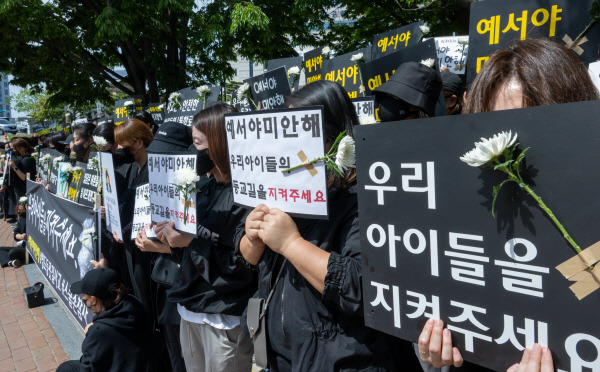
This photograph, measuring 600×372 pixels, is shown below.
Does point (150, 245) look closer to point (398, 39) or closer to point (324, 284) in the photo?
point (324, 284)

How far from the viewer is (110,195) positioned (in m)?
3.46

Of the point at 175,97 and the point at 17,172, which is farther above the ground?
the point at 175,97

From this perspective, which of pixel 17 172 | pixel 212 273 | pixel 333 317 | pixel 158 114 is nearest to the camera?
pixel 333 317

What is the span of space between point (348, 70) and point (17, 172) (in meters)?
7.39

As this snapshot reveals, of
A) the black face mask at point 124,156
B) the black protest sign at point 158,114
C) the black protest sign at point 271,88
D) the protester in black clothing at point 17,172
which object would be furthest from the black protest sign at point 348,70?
the protester in black clothing at point 17,172

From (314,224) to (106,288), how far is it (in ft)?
6.53

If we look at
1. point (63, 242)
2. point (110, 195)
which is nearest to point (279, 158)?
point (110, 195)

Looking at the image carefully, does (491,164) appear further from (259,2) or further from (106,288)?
(259,2)

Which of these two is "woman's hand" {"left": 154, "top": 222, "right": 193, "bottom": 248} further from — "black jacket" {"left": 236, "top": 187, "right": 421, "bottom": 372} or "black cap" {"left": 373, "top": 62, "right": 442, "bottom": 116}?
"black cap" {"left": 373, "top": 62, "right": 442, "bottom": 116}

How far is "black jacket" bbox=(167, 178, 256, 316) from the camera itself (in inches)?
92.4

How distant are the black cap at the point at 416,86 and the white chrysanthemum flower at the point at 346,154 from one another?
1008 mm

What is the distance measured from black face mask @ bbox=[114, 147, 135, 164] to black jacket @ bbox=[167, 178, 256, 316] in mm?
1658

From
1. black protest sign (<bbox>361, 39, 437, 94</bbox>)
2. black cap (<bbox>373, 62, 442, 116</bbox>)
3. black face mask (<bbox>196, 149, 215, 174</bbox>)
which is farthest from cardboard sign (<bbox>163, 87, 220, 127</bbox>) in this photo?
black cap (<bbox>373, 62, 442, 116</bbox>)

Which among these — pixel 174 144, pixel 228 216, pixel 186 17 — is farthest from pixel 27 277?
pixel 186 17
